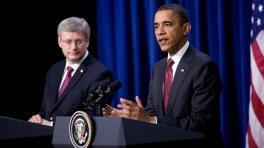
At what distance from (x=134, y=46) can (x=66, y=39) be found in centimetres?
110

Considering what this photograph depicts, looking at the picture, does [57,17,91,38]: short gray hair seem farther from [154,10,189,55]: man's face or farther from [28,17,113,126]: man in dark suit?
[154,10,189,55]: man's face

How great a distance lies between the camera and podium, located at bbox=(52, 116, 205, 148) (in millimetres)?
1708

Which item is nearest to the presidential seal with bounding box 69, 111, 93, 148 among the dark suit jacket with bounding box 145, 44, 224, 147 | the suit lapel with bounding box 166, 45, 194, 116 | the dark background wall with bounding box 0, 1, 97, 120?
the dark suit jacket with bounding box 145, 44, 224, 147

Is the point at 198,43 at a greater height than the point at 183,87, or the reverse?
the point at 198,43

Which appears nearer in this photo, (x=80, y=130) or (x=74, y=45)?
(x=80, y=130)

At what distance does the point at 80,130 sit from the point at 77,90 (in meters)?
1.45

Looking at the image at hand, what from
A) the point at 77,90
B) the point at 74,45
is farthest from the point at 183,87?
the point at 74,45

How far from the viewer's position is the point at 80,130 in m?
1.83

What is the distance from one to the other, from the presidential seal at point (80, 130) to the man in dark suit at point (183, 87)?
291 mm

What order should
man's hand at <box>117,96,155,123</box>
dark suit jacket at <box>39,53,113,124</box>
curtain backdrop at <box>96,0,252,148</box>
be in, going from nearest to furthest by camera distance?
man's hand at <box>117,96,155,123</box>
dark suit jacket at <box>39,53,113,124</box>
curtain backdrop at <box>96,0,252,148</box>

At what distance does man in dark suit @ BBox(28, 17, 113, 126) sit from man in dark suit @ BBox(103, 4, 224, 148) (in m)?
0.69

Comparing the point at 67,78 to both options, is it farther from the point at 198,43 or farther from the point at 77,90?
the point at 198,43

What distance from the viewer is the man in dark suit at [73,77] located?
3.25 meters

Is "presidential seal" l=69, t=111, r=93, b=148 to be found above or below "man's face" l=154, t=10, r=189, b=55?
below
